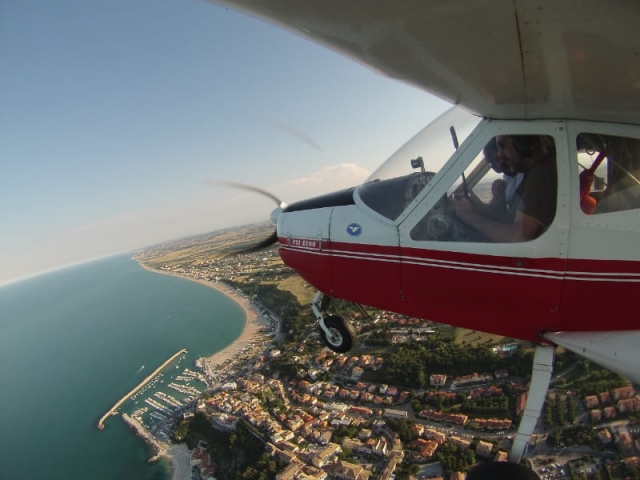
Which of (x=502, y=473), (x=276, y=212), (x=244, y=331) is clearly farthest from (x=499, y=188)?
(x=244, y=331)

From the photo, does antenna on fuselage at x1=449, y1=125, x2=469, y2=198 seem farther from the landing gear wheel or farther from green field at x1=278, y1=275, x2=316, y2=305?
green field at x1=278, y1=275, x2=316, y2=305

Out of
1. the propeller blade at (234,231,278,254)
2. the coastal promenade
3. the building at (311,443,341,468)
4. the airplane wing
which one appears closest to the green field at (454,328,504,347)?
the building at (311,443,341,468)

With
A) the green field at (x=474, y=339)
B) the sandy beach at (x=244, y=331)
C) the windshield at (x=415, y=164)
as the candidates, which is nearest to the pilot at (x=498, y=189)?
the windshield at (x=415, y=164)

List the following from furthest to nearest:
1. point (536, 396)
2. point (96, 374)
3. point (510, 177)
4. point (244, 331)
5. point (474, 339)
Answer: point (244, 331), point (96, 374), point (474, 339), point (536, 396), point (510, 177)

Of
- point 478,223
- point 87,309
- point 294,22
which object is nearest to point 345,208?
point 478,223

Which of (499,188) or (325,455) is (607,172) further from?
(325,455)

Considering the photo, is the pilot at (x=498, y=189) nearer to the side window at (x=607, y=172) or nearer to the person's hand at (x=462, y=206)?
the person's hand at (x=462, y=206)
